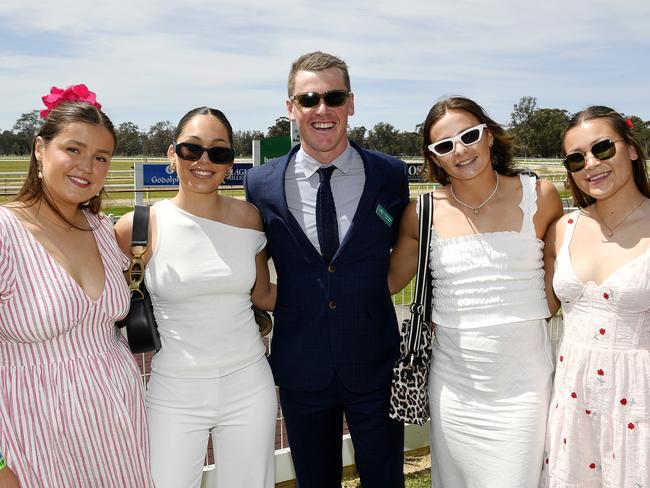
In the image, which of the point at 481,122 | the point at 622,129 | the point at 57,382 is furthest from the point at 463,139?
the point at 57,382

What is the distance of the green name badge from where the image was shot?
9.64ft

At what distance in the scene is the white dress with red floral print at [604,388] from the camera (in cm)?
243

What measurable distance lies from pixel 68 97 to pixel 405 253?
169 centimetres

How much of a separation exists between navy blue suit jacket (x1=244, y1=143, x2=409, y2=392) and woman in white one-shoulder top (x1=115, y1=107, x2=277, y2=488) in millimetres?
154

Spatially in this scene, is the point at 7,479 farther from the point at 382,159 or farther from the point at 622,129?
the point at 622,129

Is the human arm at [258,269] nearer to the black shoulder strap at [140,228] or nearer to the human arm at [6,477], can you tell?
the black shoulder strap at [140,228]

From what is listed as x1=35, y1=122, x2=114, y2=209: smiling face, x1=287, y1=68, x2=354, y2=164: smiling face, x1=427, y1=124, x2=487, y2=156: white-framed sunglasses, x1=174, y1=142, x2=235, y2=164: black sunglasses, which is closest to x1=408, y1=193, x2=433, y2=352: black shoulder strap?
x1=427, y1=124, x2=487, y2=156: white-framed sunglasses

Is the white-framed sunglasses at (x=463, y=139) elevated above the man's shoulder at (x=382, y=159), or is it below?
above

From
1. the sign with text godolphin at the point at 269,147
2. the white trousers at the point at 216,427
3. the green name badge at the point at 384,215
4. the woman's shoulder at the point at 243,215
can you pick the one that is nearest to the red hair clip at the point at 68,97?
the woman's shoulder at the point at 243,215

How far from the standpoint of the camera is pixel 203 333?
2.68 meters

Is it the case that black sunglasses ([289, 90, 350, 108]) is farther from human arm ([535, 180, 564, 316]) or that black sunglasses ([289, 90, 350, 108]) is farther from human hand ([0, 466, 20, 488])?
human hand ([0, 466, 20, 488])

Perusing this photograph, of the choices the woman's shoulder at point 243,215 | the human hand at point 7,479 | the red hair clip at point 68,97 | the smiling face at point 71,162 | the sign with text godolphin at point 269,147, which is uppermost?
the sign with text godolphin at point 269,147

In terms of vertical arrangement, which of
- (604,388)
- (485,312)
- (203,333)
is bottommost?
(604,388)

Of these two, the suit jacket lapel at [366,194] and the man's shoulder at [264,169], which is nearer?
the suit jacket lapel at [366,194]
